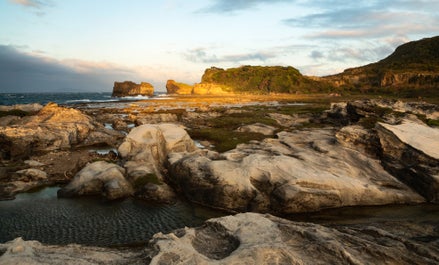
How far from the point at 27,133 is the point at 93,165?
21566 mm

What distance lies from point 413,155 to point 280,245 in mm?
23805

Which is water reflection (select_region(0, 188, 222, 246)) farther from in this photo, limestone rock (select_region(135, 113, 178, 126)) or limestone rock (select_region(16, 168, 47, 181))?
limestone rock (select_region(135, 113, 178, 126))

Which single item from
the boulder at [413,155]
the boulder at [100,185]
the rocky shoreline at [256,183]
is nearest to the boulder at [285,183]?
the rocky shoreline at [256,183]

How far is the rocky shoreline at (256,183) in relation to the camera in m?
13.1

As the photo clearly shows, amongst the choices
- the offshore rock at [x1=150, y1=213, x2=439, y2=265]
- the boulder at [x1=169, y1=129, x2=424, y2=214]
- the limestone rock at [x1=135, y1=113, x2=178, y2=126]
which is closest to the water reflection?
the boulder at [x1=169, y1=129, x2=424, y2=214]

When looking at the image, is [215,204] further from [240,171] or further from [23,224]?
[23,224]

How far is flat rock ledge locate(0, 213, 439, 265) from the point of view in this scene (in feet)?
40.5

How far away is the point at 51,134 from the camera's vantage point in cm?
5106

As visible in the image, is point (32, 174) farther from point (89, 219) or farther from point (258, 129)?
point (258, 129)

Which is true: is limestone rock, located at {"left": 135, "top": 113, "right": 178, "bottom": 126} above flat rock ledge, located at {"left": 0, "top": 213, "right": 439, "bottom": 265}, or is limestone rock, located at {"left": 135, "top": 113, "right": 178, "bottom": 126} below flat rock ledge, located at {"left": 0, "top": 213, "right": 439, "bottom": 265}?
below

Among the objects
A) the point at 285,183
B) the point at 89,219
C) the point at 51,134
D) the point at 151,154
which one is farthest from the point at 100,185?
the point at 51,134

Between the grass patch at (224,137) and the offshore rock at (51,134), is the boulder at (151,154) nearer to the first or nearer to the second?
the grass patch at (224,137)

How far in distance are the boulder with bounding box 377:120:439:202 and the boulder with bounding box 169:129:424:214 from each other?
3.07 ft

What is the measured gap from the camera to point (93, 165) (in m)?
32.7
